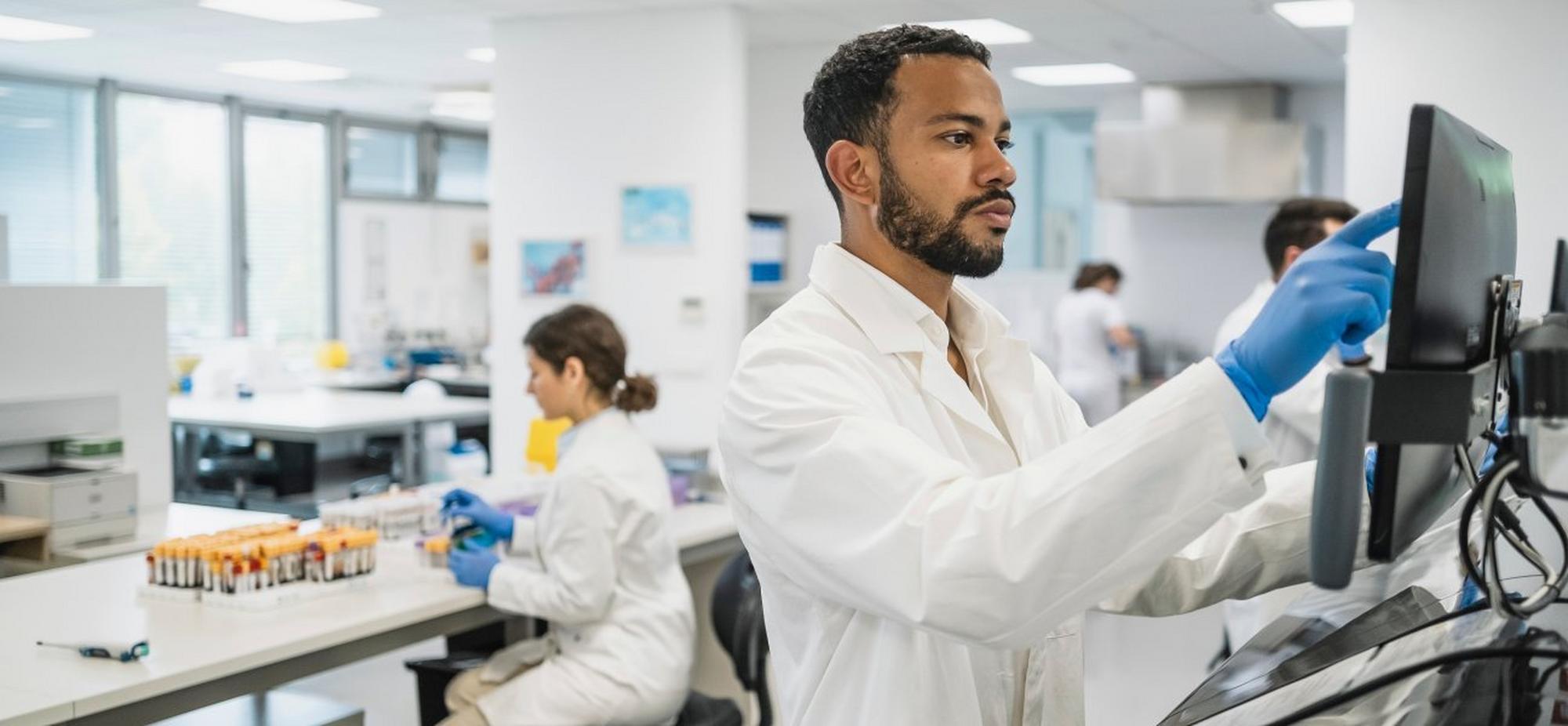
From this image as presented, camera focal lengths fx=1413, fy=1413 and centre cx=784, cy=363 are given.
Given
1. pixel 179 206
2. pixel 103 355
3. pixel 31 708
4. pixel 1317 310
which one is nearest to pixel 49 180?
pixel 179 206

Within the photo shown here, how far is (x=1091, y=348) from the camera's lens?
773 cm

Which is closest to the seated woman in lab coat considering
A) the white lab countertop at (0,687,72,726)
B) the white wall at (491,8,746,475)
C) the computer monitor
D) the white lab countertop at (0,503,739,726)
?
the white lab countertop at (0,503,739,726)

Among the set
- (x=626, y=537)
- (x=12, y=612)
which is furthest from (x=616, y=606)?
(x=12, y=612)

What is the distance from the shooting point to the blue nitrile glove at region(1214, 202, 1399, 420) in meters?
0.87

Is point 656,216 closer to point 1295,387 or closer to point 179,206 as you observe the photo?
point 1295,387

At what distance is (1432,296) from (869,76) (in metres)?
0.62

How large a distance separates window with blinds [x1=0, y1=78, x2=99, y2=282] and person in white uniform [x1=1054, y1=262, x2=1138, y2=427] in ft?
18.0

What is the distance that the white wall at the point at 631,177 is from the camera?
5.81 meters

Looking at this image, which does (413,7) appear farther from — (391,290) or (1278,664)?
(1278,664)

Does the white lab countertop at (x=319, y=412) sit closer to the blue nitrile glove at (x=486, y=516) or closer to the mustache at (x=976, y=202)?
the blue nitrile glove at (x=486, y=516)

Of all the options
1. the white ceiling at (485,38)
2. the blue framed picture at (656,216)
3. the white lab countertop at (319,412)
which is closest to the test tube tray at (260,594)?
the white lab countertop at (319,412)

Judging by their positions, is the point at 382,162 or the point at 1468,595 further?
the point at 382,162

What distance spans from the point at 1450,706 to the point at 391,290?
935 cm

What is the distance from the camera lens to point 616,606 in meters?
2.85
